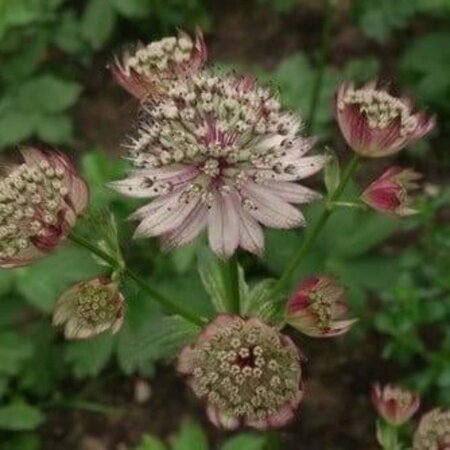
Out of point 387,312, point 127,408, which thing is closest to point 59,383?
point 127,408

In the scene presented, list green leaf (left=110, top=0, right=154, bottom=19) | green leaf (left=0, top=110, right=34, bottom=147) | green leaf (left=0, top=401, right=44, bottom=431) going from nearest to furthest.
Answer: green leaf (left=0, top=401, right=44, bottom=431)
green leaf (left=0, top=110, right=34, bottom=147)
green leaf (left=110, top=0, right=154, bottom=19)

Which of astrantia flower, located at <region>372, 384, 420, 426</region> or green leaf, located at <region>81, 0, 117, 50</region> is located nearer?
astrantia flower, located at <region>372, 384, 420, 426</region>

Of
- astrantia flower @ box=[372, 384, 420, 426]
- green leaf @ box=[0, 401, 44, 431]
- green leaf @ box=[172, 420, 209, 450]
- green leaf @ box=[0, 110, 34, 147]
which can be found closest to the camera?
astrantia flower @ box=[372, 384, 420, 426]

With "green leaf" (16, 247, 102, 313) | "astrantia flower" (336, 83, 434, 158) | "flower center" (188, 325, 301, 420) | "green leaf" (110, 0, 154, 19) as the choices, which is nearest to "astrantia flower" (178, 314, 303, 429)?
"flower center" (188, 325, 301, 420)

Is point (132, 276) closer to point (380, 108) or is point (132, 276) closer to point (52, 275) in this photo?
point (380, 108)

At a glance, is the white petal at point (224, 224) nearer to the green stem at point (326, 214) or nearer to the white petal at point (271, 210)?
the white petal at point (271, 210)

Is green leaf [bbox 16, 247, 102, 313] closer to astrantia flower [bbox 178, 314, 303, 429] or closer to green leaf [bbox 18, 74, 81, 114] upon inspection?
green leaf [bbox 18, 74, 81, 114]

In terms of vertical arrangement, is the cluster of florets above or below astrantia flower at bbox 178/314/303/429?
above

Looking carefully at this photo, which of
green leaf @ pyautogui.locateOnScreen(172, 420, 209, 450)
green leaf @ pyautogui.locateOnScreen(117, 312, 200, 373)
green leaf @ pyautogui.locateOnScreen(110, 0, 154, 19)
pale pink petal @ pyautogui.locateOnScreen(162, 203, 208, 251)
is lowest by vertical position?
green leaf @ pyautogui.locateOnScreen(172, 420, 209, 450)
